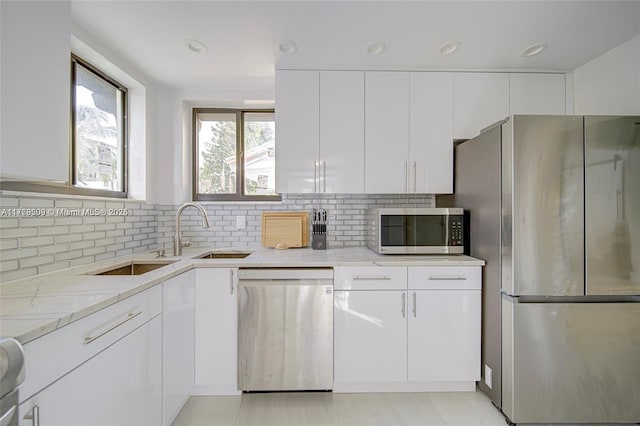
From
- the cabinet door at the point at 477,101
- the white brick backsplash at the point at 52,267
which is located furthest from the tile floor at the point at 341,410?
the cabinet door at the point at 477,101

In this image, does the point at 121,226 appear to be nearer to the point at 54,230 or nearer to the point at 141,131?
the point at 54,230

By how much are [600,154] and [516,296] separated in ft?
3.00

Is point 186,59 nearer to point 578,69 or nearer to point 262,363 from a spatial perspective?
point 262,363

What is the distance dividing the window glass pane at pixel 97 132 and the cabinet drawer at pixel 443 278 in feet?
7.46

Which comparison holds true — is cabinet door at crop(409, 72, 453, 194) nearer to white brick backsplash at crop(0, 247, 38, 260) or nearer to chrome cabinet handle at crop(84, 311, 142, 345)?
chrome cabinet handle at crop(84, 311, 142, 345)

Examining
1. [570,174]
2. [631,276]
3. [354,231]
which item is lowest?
[631,276]

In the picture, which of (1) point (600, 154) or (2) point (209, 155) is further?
(2) point (209, 155)

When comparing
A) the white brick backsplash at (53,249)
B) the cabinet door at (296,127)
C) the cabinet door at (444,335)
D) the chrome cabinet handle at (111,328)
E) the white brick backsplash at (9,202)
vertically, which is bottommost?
the cabinet door at (444,335)

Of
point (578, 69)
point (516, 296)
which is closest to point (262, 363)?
point (516, 296)

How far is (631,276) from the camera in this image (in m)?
1.51

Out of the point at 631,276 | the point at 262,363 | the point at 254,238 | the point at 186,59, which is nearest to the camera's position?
the point at 631,276

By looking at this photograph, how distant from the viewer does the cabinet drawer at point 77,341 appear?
0.76 meters

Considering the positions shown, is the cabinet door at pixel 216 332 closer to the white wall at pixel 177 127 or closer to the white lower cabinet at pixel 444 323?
the white wall at pixel 177 127

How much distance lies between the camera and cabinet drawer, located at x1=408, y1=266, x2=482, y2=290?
181 cm
